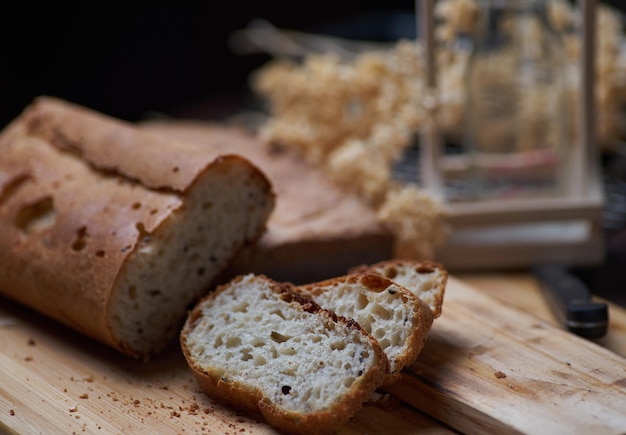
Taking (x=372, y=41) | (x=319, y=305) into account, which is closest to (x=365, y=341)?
(x=319, y=305)

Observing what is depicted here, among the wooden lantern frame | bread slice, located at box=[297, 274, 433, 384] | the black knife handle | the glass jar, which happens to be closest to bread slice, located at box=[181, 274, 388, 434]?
bread slice, located at box=[297, 274, 433, 384]

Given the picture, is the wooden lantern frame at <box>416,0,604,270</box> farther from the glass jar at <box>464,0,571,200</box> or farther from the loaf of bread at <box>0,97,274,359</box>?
the loaf of bread at <box>0,97,274,359</box>

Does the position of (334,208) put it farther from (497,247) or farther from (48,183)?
(48,183)

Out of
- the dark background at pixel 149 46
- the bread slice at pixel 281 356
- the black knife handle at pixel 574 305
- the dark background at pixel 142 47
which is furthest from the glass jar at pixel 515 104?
the dark background at pixel 142 47

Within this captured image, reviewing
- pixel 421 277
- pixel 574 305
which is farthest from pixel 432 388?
pixel 574 305

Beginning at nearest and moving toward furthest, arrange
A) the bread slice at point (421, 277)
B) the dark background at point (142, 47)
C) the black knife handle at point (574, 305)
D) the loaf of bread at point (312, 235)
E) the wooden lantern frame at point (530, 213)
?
the bread slice at point (421, 277) → the black knife handle at point (574, 305) → the loaf of bread at point (312, 235) → the wooden lantern frame at point (530, 213) → the dark background at point (142, 47)

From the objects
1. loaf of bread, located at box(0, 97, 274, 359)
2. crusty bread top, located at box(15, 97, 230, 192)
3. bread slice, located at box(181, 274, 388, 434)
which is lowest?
bread slice, located at box(181, 274, 388, 434)

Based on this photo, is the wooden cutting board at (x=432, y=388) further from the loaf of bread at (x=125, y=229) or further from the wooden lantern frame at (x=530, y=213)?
the wooden lantern frame at (x=530, y=213)
